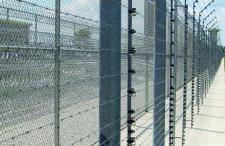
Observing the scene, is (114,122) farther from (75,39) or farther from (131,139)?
(75,39)

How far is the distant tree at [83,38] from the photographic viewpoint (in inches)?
122

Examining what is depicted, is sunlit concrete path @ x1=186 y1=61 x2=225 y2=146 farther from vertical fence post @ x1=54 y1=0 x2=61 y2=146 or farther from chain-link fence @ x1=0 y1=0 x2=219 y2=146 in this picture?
vertical fence post @ x1=54 y1=0 x2=61 y2=146

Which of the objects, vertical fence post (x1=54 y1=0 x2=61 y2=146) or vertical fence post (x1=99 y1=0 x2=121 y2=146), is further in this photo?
vertical fence post (x1=99 y1=0 x2=121 y2=146)

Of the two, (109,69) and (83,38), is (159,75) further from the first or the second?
(83,38)

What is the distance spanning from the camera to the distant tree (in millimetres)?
3109

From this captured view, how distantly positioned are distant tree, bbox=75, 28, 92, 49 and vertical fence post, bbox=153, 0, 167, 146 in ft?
7.09

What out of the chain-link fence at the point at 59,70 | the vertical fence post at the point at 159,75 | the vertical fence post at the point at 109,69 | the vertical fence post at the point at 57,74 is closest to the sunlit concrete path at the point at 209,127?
the vertical fence post at the point at 159,75

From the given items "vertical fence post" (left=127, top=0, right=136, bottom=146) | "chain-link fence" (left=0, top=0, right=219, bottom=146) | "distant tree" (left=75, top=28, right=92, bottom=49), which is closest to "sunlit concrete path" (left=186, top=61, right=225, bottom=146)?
"chain-link fence" (left=0, top=0, right=219, bottom=146)

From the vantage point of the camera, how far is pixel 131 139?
3.64 meters

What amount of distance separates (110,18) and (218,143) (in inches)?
228

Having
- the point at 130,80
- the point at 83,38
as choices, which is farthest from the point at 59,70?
the point at 130,80

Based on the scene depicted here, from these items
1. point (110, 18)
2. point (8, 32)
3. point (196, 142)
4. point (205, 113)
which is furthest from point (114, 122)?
point (205, 113)

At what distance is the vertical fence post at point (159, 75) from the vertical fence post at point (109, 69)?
1.94 m

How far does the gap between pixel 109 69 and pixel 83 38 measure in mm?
329
